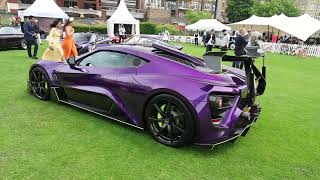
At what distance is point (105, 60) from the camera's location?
519 centimetres

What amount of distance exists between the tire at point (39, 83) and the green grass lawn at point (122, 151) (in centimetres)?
15

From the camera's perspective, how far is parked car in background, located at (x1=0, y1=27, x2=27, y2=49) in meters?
15.1

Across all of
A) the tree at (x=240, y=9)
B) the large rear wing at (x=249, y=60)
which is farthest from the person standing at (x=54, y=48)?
the tree at (x=240, y=9)

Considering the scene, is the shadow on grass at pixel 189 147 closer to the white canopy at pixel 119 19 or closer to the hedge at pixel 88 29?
the white canopy at pixel 119 19

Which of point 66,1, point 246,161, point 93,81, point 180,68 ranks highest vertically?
point 66,1

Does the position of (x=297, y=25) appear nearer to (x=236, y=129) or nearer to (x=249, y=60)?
(x=249, y=60)

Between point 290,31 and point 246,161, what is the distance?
990 inches

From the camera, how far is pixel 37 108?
5.64 m

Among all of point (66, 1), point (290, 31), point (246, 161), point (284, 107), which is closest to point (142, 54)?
point (246, 161)

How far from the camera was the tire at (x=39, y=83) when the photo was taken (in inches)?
234

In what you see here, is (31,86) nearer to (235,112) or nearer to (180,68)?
(180,68)

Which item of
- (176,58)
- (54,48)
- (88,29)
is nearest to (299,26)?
(54,48)

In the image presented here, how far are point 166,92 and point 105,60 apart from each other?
1497 millimetres

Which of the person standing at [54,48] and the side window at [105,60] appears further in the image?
the person standing at [54,48]
